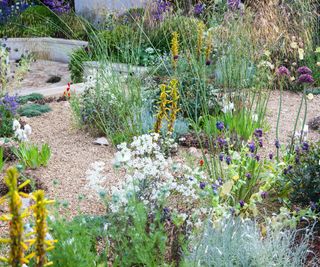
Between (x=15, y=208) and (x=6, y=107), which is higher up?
(x=15, y=208)

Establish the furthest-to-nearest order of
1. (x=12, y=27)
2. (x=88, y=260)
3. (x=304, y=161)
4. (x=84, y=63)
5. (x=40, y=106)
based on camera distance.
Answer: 1. (x=12, y=27)
2. (x=84, y=63)
3. (x=40, y=106)
4. (x=304, y=161)
5. (x=88, y=260)

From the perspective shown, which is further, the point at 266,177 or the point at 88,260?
the point at 266,177

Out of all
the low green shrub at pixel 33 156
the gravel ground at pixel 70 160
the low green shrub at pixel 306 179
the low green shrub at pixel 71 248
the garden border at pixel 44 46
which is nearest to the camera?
the low green shrub at pixel 71 248

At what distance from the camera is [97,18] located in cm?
1454

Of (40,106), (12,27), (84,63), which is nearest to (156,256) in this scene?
(40,106)

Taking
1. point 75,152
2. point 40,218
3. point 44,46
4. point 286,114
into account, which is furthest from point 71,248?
point 44,46

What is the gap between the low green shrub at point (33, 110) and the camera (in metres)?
6.89

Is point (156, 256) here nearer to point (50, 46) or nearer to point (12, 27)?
point (50, 46)

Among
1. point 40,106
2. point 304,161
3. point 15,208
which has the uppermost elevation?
point 15,208

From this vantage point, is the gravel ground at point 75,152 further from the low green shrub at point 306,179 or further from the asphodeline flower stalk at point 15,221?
the asphodeline flower stalk at point 15,221

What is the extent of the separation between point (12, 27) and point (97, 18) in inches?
79.7

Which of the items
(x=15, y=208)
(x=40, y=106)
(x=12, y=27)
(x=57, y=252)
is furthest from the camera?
(x=12, y=27)

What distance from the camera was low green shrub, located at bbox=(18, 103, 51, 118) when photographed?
6.89m

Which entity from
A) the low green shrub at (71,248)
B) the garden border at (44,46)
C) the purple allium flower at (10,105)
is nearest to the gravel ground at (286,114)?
the purple allium flower at (10,105)
